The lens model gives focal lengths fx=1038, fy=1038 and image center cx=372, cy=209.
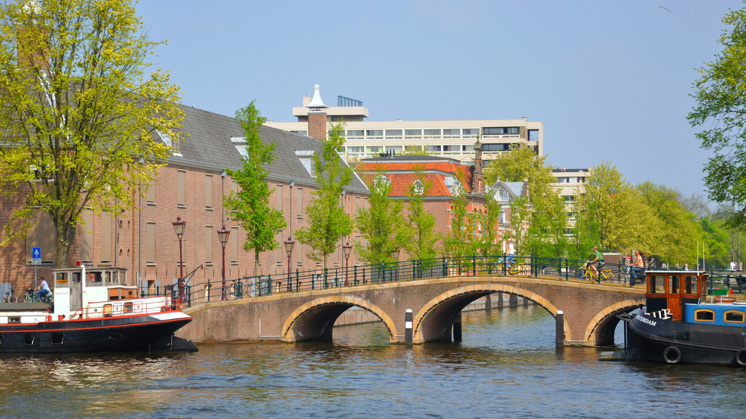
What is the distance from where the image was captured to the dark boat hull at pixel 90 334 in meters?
42.8

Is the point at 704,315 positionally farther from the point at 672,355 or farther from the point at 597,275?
the point at 597,275

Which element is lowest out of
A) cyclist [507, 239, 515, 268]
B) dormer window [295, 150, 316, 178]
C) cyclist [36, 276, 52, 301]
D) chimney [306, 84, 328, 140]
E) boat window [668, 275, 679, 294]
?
cyclist [36, 276, 52, 301]

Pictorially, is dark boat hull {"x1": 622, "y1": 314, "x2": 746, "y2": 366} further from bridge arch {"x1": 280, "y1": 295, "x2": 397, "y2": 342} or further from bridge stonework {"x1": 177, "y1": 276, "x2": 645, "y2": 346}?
bridge arch {"x1": 280, "y1": 295, "x2": 397, "y2": 342}

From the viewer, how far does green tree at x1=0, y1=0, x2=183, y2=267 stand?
4328 cm

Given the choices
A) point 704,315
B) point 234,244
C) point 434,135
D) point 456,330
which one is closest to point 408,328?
point 456,330

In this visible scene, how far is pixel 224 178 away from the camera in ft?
212

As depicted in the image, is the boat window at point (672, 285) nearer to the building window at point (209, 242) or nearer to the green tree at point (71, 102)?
the green tree at point (71, 102)

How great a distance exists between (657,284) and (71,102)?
26.1 metres

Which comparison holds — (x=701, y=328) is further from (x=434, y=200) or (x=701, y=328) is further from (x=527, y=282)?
(x=434, y=200)

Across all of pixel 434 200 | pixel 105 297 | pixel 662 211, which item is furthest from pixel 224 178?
pixel 662 211

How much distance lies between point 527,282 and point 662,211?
67.5 metres

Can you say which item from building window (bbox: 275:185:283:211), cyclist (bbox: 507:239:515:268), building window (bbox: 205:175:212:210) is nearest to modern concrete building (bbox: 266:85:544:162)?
building window (bbox: 275:185:283:211)

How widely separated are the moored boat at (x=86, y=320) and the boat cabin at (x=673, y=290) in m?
19.2

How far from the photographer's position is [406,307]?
4769cm
